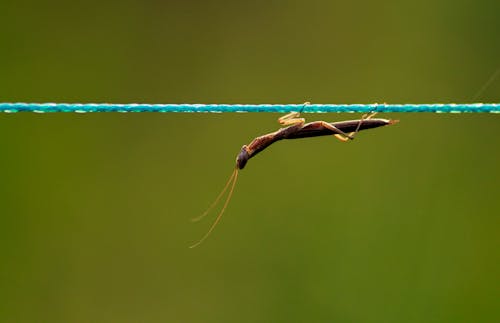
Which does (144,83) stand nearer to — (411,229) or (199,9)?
(199,9)

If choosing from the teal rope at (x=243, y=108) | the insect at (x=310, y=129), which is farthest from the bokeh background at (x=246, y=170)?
the teal rope at (x=243, y=108)

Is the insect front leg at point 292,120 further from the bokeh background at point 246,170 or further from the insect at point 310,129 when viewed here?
the bokeh background at point 246,170

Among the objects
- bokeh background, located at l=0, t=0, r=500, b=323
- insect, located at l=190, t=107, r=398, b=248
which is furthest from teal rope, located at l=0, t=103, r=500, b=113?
bokeh background, located at l=0, t=0, r=500, b=323

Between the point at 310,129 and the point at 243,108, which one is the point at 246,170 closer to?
the point at 310,129

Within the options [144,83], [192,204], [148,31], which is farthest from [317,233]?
[148,31]

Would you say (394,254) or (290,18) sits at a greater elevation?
(290,18)

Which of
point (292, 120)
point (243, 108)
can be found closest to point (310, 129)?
point (292, 120)

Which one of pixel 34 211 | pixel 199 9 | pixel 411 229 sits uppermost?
pixel 199 9

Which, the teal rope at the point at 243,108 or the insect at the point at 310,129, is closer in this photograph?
the teal rope at the point at 243,108
